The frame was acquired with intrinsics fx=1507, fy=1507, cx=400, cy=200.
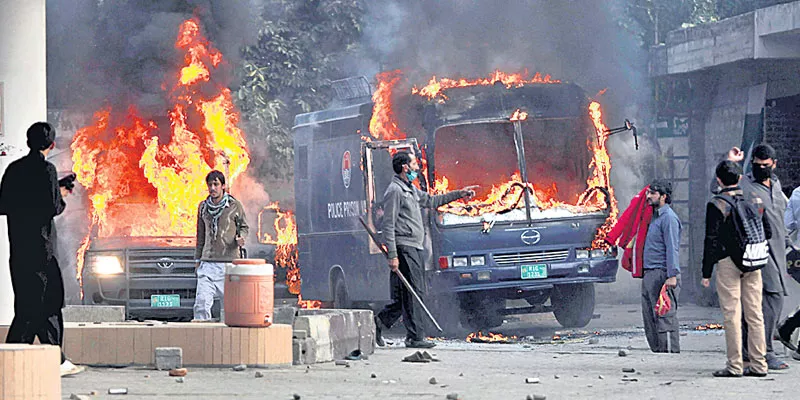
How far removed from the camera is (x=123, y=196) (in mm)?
20484

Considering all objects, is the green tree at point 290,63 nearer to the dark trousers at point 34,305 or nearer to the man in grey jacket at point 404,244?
the man in grey jacket at point 404,244

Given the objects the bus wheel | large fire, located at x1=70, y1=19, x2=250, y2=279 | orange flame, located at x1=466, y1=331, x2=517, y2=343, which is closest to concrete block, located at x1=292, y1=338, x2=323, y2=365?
orange flame, located at x1=466, y1=331, x2=517, y2=343

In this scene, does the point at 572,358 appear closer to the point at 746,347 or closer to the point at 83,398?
the point at 746,347

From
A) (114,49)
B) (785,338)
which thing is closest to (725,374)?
(785,338)

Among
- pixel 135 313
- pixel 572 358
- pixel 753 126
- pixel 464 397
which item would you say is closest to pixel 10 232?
pixel 464 397

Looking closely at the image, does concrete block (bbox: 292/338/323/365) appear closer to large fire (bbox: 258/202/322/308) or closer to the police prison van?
the police prison van

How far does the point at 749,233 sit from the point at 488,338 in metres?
6.24

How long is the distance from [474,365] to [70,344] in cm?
311

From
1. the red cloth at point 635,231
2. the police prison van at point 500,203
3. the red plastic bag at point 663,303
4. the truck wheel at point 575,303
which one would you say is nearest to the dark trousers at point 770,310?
the red plastic bag at point 663,303

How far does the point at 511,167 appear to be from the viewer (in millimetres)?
17328

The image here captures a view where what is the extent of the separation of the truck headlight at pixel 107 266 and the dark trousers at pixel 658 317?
19.7 ft

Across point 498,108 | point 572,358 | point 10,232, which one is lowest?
point 572,358

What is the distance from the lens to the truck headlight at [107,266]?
16.3 meters

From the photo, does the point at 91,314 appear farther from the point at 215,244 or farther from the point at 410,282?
the point at 410,282
